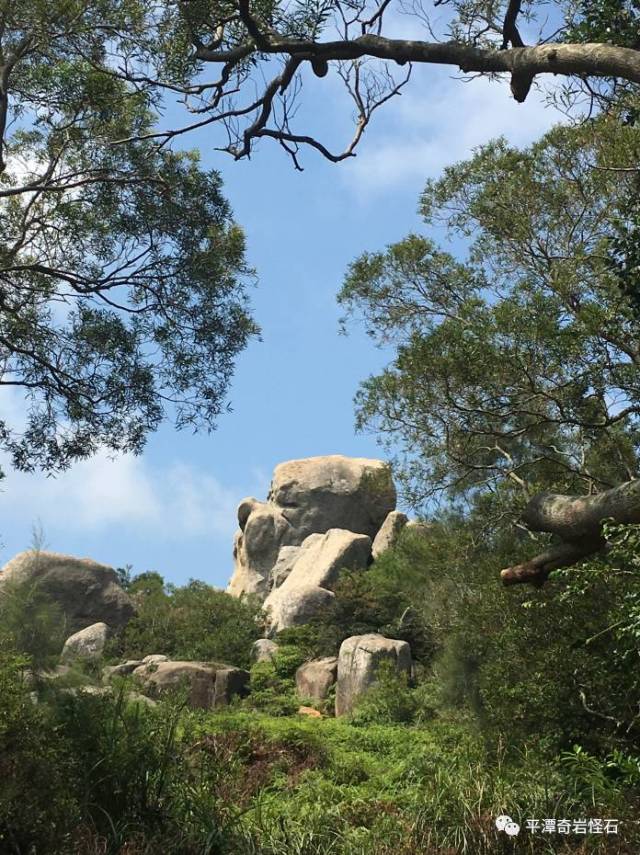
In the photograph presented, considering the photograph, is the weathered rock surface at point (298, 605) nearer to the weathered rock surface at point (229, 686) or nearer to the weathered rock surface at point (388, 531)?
the weathered rock surface at point (388, 531)

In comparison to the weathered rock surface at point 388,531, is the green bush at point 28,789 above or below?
below

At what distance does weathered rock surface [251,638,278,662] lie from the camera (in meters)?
28.6

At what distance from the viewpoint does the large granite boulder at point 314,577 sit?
30781 mm

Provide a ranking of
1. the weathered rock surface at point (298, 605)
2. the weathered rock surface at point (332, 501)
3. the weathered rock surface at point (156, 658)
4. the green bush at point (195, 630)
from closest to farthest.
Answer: the weathered rock surface at point (156, 658), the green bush at point (195, 630), the weathered rock surface at point (298, 605), the weathered rock surface at point (332, 501)

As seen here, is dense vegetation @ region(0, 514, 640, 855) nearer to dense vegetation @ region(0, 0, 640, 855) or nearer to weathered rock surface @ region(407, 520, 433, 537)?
dense vegetation @ region(0, 0, 640, 855)

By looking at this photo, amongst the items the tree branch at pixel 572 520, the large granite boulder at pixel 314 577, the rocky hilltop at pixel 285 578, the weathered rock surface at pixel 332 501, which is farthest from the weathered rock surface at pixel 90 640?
the tree branch at pixel 572 520

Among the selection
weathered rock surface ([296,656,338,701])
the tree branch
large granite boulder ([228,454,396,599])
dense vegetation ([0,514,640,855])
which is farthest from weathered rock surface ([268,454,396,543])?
the tree branch

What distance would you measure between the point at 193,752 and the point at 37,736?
478 cm

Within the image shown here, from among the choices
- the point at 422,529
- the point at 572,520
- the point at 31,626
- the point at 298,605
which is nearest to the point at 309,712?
the point at 422,529

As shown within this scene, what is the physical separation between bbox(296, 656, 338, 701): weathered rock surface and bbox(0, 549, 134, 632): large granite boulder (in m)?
9.22

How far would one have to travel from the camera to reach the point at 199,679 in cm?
2333

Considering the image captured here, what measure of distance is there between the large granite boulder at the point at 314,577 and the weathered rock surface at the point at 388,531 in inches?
66.1

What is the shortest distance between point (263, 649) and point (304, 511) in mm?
11571

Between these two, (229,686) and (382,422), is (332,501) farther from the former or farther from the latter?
(382,422)
